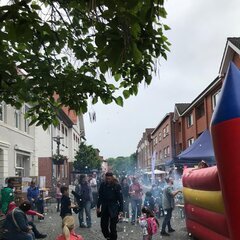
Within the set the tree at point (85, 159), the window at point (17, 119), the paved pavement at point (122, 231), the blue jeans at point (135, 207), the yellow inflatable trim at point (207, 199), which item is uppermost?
the window at point (17, 119)

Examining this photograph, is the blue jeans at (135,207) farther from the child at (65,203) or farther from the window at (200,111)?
the window at (200,111)

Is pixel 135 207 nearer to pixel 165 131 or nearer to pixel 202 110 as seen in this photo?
pixel 202 110

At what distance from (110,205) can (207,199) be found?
2387mm

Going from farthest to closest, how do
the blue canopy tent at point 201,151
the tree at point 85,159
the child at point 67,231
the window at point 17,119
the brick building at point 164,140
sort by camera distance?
the brick building at point 164,140
the tree at point 85,159
the window at point 17,119
the blue canopy tent at point 201,151
the child at point 67,231

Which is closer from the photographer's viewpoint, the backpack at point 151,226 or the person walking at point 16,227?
the person walking at point 16,227

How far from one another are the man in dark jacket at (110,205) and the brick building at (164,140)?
135ft

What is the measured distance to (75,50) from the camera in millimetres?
6816

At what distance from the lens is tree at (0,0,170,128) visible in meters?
3.67

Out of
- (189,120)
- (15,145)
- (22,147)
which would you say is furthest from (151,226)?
(189,120)

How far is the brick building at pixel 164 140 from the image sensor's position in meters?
54.7

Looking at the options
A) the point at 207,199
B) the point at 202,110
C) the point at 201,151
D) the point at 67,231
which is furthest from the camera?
the point at 202,110

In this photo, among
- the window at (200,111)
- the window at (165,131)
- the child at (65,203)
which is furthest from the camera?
the window at (165,131)

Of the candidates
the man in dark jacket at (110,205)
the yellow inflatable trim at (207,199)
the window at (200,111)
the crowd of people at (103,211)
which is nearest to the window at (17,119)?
the crowd of people at (103,211)

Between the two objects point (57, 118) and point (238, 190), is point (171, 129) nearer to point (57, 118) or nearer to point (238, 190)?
point (57, 118)
